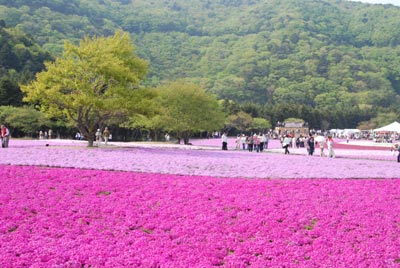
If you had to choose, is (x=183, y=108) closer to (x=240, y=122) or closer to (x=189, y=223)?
(x=189, y=223)

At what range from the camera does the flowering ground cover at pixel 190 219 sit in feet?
31.6

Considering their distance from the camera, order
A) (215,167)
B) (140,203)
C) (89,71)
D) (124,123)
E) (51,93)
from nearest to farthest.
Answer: (140,203) → (215,167) → (51,93) → (89,71) → (124,123)

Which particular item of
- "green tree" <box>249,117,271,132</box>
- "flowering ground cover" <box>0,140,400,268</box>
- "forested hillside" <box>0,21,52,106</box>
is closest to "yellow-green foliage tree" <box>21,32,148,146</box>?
"flowering ground cover" <box>0,140,400,268</box>

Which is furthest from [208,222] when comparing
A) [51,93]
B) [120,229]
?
[51,93]

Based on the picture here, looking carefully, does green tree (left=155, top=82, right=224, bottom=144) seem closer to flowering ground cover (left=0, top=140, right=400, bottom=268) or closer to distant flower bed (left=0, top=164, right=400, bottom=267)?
flowering ground cover (left=0, top=140, right=400, bottom=268)

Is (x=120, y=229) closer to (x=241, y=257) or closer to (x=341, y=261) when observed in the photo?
(x=241, y=257)

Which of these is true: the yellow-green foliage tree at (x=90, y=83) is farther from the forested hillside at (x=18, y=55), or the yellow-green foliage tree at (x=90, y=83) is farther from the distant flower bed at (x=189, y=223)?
the forested hillside at (x=18, y=55)

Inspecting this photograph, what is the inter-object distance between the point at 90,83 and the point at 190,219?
27.6 meters

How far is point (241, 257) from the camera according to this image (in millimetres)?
9719

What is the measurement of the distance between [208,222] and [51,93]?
2652 cm

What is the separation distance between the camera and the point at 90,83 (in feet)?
125

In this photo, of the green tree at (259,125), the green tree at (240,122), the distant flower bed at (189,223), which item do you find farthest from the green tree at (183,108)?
the green tree at (259,125)

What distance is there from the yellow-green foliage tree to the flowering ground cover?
49.5ft

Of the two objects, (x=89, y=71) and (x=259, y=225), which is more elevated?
(x=89, y=71)
